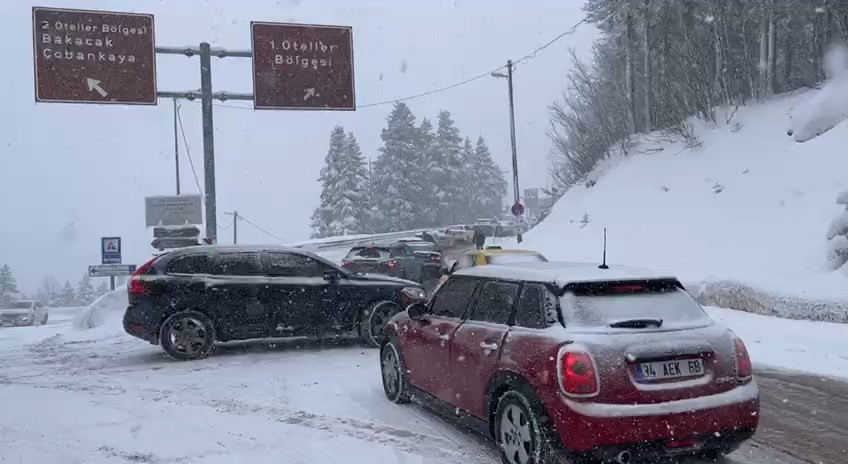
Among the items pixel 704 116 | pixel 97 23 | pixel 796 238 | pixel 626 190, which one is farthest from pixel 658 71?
pixel 97 23

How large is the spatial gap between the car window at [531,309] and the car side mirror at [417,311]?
1.65 m

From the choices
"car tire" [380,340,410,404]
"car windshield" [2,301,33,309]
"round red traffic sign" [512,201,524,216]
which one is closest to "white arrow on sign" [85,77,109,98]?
"car tire" [380,340,410,404]

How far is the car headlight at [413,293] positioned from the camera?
10.00 m

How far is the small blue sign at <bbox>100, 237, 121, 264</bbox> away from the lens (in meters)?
23.1

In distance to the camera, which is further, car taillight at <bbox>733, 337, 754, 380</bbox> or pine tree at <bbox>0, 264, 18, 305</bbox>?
pine tree at <bbox>0, 264, 18, 305</bbox>

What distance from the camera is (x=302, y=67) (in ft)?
57.5

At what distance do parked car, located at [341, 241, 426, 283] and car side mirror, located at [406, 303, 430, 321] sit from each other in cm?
1386

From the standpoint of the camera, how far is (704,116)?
27500 mm

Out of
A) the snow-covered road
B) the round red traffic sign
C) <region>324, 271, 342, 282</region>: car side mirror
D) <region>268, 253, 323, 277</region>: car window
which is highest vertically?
the round red traffic sign

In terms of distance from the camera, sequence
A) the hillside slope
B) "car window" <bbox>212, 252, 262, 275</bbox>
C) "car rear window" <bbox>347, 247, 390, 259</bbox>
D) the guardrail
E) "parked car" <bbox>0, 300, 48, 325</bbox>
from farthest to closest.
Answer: the guardrail, "parked car" <bbox>0, 300, 48, 325</bbox>, "car rear window" <bbox>347, 247, 390, 259</bbox>, the hillside slope, "car window" <bbox>212, 252, 262, 275</bbox>

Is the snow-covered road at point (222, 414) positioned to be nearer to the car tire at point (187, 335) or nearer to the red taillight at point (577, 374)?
the car tire at point (187, 335)

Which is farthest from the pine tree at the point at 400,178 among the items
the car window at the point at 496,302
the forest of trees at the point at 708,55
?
the car window at the point at 496,302

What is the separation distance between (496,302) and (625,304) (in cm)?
110

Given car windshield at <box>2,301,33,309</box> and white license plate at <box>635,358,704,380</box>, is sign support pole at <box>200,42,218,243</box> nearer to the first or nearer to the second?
white license plate at <box>635,358,704,380</box>
